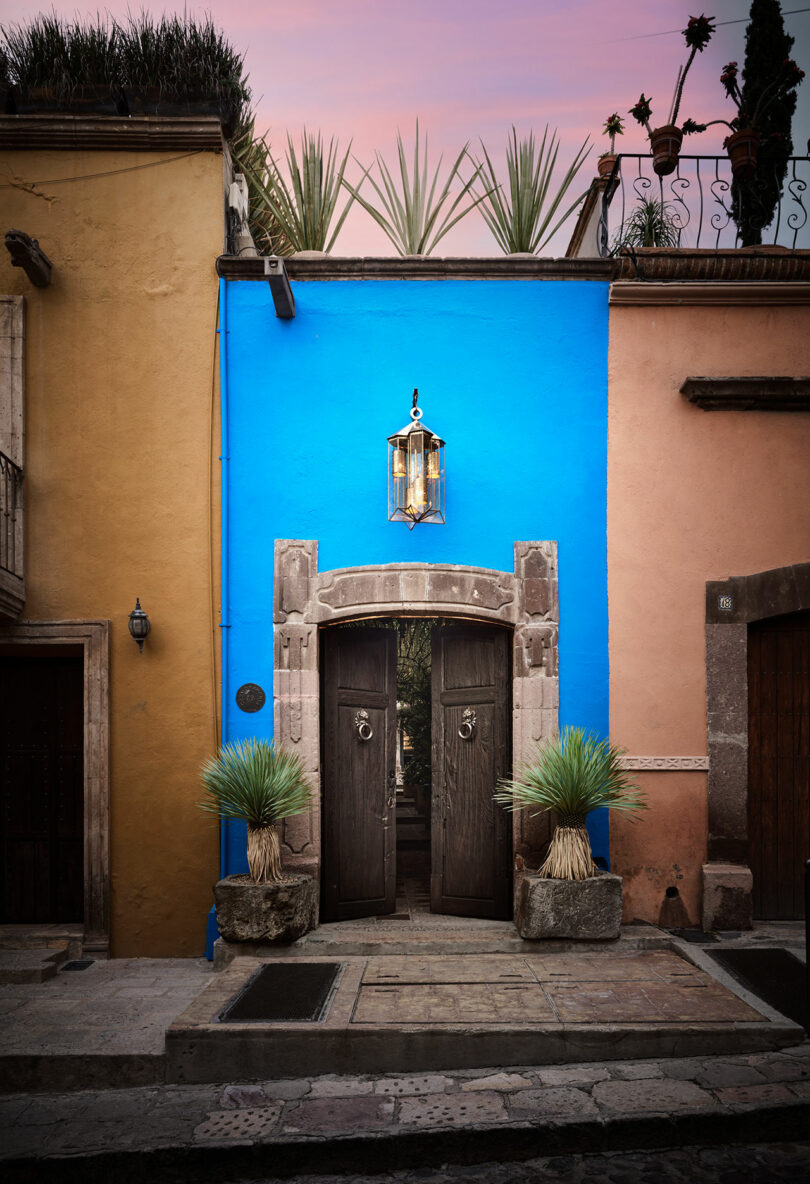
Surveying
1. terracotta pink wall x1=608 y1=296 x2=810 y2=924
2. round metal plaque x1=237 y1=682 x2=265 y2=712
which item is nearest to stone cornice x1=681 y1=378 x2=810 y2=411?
terracotta pink wall x1=608 y1=296 x2=810 y2=924

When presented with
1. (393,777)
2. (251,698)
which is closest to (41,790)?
(251,698)

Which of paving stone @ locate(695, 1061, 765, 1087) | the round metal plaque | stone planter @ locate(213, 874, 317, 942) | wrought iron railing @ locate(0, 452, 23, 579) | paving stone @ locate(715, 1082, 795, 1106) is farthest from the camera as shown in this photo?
the round metal plaque

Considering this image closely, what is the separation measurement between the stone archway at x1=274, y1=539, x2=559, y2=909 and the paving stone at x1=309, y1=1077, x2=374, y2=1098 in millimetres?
2161

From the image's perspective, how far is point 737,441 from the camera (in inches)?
275

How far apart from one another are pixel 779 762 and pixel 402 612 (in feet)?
11.1

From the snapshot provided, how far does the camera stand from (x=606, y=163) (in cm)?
737

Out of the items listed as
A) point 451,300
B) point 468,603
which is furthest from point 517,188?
point 468,603

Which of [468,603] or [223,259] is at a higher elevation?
[223,259]

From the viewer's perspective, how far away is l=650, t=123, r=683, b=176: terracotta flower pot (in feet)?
23.4

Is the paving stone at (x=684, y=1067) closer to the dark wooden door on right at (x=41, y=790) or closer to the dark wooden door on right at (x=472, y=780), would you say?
the dark wooden door on right at (x=472, y=780)

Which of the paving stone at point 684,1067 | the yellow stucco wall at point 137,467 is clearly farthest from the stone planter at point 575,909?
the yellow stucco wall at point 137,467

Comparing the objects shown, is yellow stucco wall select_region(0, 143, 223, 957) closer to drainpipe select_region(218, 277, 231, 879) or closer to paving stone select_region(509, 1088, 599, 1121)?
drainpipe select_region(218, 277, 231, 879)

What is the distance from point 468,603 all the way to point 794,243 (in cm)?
421

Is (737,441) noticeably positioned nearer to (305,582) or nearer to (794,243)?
(794,243)
